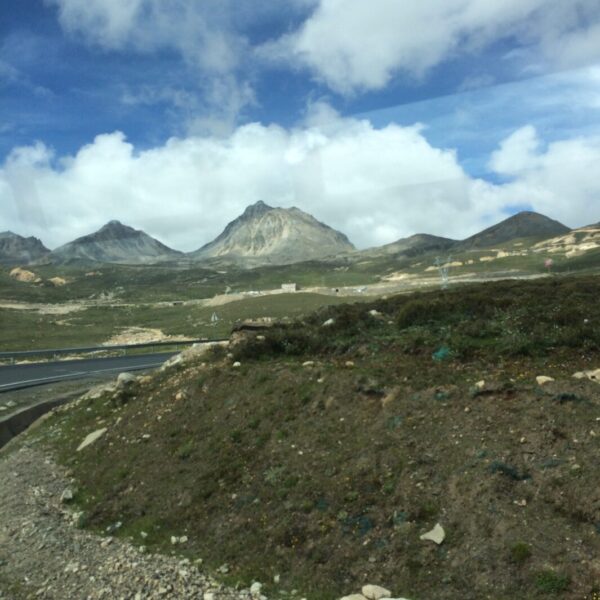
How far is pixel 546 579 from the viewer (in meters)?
7.29

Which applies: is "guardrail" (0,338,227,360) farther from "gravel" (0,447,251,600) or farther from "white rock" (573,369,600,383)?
"white rock" (573,369,600,383)

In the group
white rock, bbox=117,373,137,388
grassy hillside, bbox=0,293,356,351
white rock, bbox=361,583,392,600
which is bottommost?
grassy hillside, bbox=0,293,356,351

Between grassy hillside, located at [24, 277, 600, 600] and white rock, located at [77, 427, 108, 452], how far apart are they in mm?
374

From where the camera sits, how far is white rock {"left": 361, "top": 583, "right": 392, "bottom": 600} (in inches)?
311

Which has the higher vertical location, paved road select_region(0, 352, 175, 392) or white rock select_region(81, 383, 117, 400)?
white rock select_region(81, 383, 117, 400)

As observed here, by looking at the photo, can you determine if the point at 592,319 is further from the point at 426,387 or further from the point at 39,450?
the point at 39,450

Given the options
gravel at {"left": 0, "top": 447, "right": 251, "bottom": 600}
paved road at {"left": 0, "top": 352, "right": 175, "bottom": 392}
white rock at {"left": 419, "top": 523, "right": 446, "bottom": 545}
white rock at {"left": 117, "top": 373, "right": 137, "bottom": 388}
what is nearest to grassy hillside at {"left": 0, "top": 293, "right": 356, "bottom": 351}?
paved road at {"left": 0, "top": 352, "right": 175, "bottom": 392}

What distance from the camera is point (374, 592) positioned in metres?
7.93

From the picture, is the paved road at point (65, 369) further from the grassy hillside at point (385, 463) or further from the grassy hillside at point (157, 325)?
the grassy hillside at point (385, 463)

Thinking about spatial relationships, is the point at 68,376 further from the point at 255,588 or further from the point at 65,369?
the point at 255,588

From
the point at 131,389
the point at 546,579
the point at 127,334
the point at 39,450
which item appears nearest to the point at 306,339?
the point at 131,389

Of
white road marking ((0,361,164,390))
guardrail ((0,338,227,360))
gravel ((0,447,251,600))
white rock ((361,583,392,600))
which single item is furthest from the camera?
guardrail ((0,338,227,360))

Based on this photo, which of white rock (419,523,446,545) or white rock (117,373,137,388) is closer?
white rock (419,523,446,545)

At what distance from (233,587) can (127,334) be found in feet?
246
